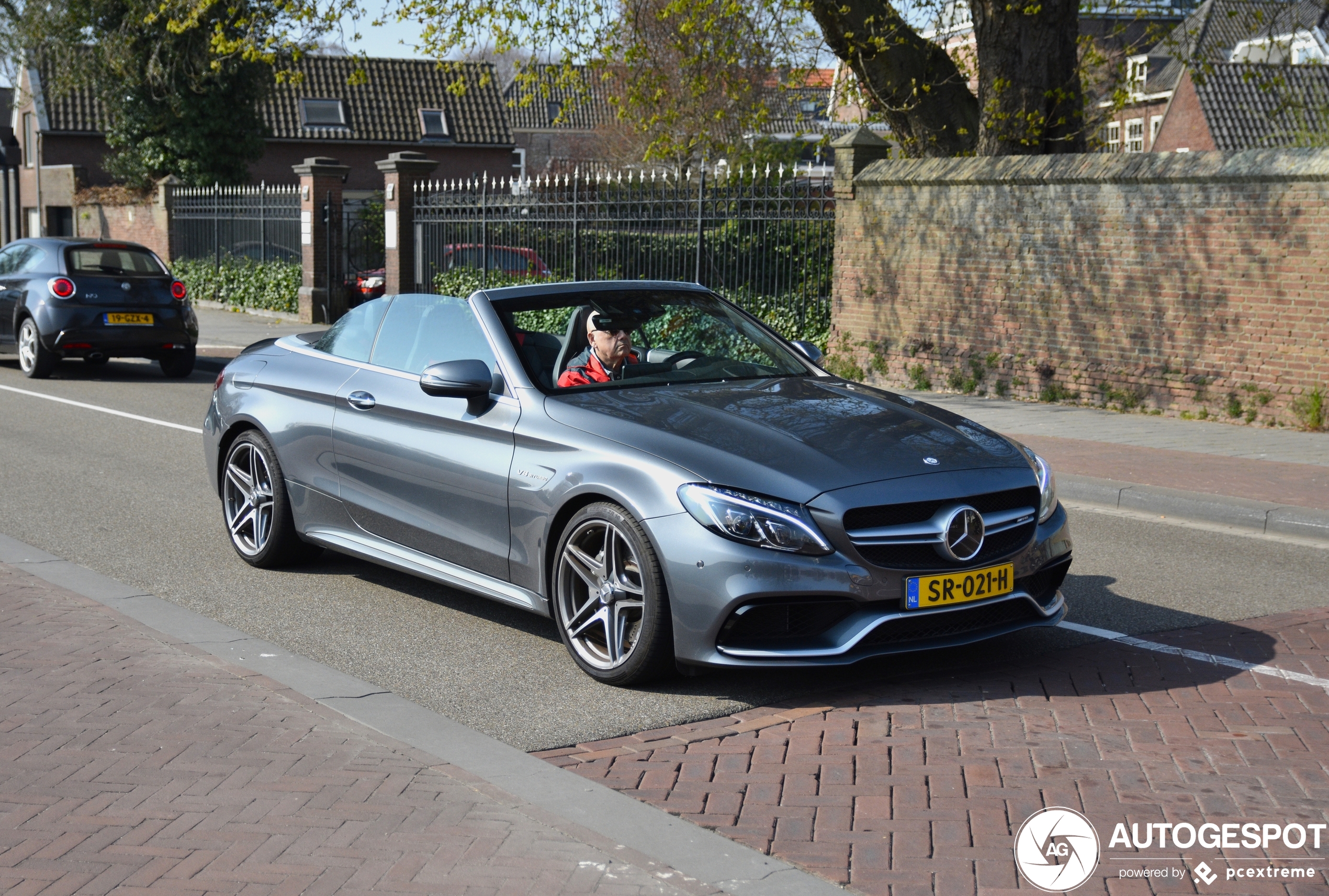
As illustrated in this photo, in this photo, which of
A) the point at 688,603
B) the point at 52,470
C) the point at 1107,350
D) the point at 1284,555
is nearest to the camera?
the point at 688,603

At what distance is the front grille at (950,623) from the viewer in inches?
189

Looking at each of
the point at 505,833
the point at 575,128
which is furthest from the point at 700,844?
the point at 575,128

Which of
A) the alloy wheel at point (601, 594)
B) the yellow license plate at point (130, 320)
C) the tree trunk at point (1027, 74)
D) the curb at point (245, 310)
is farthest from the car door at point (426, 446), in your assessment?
the curb at point (245, 310)

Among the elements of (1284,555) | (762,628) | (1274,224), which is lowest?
(1284,555)

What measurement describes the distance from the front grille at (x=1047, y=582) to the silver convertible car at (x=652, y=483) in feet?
0.04

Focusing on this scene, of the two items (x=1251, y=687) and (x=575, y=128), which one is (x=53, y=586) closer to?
(x=1251, y=687)

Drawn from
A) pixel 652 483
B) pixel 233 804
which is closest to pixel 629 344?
pixel 652 483

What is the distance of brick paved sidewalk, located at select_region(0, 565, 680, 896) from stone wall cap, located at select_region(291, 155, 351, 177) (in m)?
21.7

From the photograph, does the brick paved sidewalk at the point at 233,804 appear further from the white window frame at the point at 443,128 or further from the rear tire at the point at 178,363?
the white window frame at the point at 443,128

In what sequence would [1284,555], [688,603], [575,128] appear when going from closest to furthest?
[688,603] < [1284,555] < [575,128]

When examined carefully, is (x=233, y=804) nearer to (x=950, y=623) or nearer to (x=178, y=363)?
(x=950, y=623)

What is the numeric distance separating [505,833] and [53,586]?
12.1 ft

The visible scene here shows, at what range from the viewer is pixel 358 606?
6.43 meters

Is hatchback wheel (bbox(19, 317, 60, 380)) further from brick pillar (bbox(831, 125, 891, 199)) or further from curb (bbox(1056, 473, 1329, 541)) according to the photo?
curb (bbox(1056, 473, 1329, 541))
